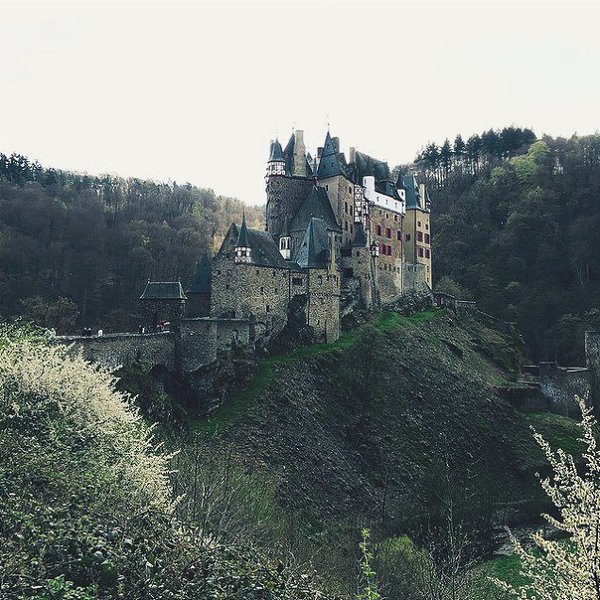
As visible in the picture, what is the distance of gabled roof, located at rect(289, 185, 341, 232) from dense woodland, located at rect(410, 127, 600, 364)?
77.7 feet

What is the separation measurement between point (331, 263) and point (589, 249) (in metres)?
43.4

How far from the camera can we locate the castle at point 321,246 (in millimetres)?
43219

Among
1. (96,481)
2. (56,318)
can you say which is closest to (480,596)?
(96,481)

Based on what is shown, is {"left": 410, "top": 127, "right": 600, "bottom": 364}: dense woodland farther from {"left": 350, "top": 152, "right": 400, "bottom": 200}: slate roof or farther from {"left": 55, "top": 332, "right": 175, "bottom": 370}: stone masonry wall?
{"left": 55, "top": 332, "right": 175, "bottom": 370}: stone masonry wall

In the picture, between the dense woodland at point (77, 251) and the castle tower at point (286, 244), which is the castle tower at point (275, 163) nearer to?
the castle tower at point (286, 244)

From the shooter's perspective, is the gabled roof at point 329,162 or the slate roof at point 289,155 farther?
the gabled roof at point 329,162

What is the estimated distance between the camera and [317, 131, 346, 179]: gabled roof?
57594 mm

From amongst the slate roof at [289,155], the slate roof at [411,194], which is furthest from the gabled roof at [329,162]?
the slate roof at [411,194]

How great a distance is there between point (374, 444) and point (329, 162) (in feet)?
85.0

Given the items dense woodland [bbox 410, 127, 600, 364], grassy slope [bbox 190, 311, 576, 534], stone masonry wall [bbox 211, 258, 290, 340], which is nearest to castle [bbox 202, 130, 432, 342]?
stone masonry wall [bbox 211, 258, 290, 340]

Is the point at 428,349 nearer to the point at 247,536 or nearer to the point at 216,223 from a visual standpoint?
the point at 247,536

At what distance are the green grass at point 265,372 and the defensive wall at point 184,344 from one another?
230 cm

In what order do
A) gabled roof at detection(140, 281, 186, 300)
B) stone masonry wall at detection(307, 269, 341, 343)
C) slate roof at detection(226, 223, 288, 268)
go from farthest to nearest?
stone masonry wall at detection(307, 269, 341, 343), slate roof at detection(226, 223, 288, 268), gabled roof at detection(140, 281, 186, 300)

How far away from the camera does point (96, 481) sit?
1812 cm
